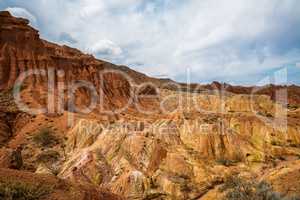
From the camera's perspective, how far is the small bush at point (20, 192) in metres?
7.80

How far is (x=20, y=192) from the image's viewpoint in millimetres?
8023

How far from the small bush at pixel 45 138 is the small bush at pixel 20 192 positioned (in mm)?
18541

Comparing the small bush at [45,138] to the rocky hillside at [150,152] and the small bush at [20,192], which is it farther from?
the small bush at [20,192]

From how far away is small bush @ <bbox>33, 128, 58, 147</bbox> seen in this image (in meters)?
26.6

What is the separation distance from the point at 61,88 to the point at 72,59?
30.9 ft

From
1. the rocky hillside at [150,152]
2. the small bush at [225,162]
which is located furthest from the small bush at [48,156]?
the small bush at [225,162]

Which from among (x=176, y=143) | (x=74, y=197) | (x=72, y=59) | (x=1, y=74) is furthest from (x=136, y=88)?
(x=74, y=197)

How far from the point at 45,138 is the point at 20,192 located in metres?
19.7

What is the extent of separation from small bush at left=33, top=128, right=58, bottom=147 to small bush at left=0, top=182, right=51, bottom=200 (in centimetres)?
1854

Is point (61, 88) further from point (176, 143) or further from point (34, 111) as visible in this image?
point (176, 143)

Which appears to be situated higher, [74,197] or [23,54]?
[23,54]

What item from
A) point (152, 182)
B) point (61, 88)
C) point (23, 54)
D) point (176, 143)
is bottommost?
point (152, 182)

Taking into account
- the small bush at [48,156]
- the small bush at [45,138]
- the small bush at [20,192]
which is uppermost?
the small bush at [20,192]

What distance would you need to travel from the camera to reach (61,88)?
141 ft
